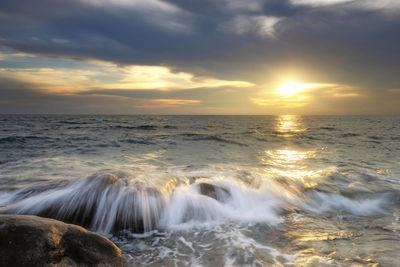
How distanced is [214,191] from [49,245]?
13.4ft

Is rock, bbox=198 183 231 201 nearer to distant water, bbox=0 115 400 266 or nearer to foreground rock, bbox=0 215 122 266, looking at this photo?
distant water, bbox=0 115 400 266

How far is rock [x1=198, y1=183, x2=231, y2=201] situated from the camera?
627cm

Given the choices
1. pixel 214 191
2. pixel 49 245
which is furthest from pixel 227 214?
pixel 49 245

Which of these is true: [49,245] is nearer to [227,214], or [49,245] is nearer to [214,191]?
[227,214]

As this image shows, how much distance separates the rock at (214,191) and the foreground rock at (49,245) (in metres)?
3.08

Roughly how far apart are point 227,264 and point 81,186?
3712mm

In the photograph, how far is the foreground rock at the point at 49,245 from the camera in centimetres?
287

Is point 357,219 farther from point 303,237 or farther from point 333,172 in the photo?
point 333,172

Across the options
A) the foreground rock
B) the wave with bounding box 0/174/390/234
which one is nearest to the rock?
the wave with bounding box 0/174/390/234

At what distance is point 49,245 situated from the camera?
3.03 m

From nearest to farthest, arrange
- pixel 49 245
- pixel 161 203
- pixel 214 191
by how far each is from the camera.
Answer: pixel 49 245 < pixel 161 203 < pixel 214 191

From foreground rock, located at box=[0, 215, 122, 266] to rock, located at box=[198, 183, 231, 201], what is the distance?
3077 mm

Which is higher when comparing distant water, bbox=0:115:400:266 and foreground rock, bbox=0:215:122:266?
foreground rock, bbox=0:215:122:266

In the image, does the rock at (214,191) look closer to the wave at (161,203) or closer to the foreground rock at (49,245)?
the wave at (161,203)
